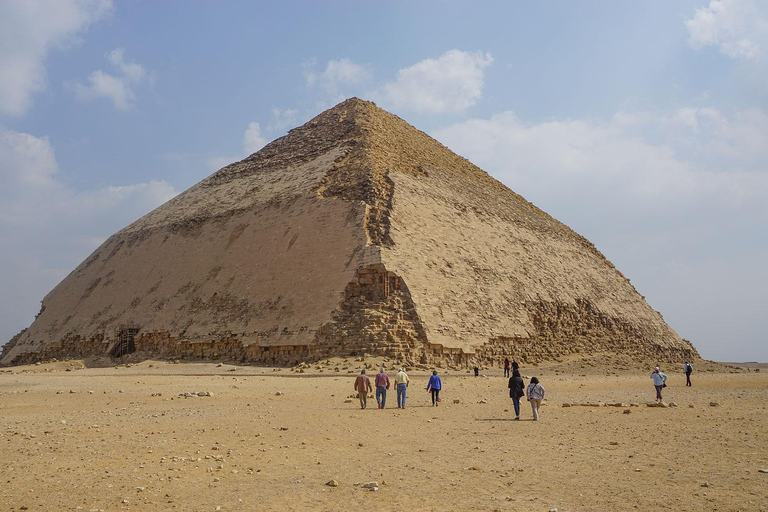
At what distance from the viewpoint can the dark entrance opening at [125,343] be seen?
92.9 ft

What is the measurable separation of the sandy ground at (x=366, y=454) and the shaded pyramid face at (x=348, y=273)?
8.21 metres

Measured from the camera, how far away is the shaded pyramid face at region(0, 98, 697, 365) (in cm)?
2222

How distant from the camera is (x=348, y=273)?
22469 millimetres

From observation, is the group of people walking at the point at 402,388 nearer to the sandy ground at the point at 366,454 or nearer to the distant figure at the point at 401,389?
the distant figure at the point at 401,389

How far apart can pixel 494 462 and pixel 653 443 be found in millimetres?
2495

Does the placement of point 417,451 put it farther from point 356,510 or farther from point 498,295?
point 498,295

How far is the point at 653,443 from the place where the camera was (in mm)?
8109

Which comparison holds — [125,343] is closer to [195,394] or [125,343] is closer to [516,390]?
[195,394]

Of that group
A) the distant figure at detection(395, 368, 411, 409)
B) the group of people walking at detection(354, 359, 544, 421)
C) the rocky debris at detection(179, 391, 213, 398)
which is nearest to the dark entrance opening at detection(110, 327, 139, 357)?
the rocky debris at detection(179, 391, 213, 398)

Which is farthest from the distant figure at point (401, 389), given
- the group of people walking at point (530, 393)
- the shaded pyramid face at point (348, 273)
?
the shaded pyramid face at point (348, 273)

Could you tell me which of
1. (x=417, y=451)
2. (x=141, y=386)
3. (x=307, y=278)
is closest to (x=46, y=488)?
(x=417, y=451)

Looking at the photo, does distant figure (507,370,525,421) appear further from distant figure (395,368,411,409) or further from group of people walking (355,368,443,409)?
distant figure (395,368,411,409)

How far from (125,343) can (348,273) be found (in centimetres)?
1283

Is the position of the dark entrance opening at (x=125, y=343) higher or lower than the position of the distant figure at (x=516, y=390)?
higher
